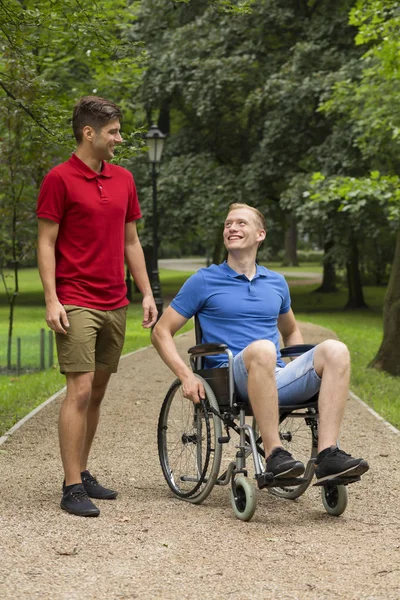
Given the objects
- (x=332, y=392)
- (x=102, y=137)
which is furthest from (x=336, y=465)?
(x=102, y=137)

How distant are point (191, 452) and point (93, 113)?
1785 mm

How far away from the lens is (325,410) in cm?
509

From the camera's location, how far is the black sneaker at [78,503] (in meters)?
5.15

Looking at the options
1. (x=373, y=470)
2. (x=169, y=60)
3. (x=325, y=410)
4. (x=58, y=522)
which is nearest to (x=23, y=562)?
(x=58, y=522)

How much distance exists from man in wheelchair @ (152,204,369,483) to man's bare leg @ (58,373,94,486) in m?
0.46

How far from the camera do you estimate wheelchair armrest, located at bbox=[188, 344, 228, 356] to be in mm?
5346

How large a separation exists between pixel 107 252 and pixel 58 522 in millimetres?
1298

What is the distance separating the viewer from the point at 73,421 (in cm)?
532

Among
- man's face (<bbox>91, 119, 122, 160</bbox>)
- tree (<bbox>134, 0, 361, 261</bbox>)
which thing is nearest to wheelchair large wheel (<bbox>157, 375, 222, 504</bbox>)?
man's face (<bbox>91, 119, 122, 160</bbox>)

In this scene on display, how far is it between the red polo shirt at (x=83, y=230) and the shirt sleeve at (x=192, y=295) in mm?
377

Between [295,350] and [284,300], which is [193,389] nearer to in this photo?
[295,350]

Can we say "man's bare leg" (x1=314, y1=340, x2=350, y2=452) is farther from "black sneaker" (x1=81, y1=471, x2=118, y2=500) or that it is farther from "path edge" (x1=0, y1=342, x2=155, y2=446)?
"path edge" (x1=0, y1=342, x2=155, y2=446)

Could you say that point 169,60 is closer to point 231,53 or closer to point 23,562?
point 231,53

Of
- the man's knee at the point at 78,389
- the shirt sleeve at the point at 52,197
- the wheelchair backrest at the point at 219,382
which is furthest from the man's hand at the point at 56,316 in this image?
the wheelchair backrest at the point at 219,382
